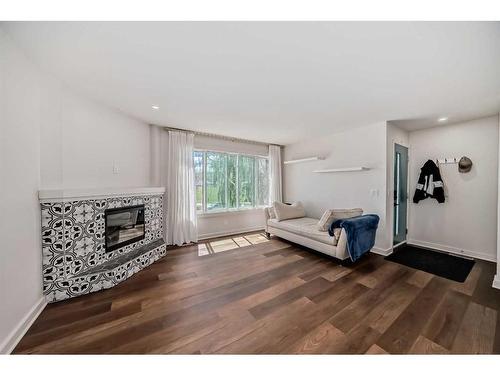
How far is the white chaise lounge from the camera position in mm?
2783

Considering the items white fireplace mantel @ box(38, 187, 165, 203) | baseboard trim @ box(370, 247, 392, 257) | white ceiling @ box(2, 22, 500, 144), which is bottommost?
baseboard trim @ box(370, 247, 392, 257)

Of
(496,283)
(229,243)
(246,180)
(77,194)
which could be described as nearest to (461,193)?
(496,283)

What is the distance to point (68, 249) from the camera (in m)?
2.00

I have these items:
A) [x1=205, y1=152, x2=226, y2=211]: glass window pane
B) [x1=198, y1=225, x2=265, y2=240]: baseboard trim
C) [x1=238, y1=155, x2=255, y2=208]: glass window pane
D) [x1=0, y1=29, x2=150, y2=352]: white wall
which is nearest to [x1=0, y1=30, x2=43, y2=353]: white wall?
[x1=0, y1=29, x2=150, y2=352]: white wall

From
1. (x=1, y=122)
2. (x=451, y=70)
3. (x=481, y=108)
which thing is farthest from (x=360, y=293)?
(x=1, y=122)

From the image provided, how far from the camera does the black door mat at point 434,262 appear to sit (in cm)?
252

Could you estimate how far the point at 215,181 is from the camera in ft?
14.5

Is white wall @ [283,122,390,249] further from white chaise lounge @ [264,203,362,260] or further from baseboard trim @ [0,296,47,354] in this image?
baseboard trim @ [0,296,47,354]

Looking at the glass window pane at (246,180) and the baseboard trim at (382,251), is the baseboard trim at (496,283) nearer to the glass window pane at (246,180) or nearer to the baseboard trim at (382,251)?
the baseboard trim at (382,251)

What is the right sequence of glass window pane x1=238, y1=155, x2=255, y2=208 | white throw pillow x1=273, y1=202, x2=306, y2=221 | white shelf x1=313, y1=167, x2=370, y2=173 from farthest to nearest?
glass window pane x1=238, y1=155, x2=255, y2=208
white throw pillow x1=273, y1=202, x2=306, y2=221
white shelf x1=313, y1=167, x2=370, y2=173

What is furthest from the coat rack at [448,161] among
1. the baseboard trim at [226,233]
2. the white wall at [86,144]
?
the white wall at [86,144]

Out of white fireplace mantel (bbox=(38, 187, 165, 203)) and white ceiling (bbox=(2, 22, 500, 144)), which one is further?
white fireplace mantel (bbox=(38, 187, 165, 203))

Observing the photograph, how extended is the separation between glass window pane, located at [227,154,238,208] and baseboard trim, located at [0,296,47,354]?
328 centimetres

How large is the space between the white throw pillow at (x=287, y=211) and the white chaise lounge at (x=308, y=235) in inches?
2.8
